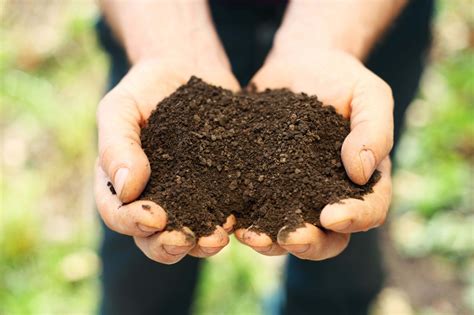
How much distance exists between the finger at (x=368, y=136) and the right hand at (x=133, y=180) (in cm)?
40

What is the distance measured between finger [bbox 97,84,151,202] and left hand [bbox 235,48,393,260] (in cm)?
35

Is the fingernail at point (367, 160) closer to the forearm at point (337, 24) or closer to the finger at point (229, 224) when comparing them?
the finger at point (229, 224)

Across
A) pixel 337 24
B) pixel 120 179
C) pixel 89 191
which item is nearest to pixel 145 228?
pixel 120 179

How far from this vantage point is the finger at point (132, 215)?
4.72ft

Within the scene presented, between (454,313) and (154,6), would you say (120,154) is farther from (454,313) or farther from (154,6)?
(454,313)

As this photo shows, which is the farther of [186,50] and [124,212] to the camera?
[186,50]

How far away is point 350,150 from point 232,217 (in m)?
0.40

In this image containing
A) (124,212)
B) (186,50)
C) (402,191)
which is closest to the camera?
(124,212)

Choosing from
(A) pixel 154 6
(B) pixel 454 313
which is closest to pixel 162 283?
(A) pixel 154 6

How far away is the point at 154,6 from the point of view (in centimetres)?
211

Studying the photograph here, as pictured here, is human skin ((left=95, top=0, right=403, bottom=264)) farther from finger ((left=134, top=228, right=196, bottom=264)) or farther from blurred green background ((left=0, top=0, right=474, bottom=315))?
blurred green background ((left=0, top=0, right=474, bottom=315))

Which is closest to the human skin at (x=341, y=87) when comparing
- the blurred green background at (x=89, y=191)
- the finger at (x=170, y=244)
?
the finger at (x=170, y=244)

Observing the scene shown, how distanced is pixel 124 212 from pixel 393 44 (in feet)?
4.41

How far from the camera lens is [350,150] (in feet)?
5.16
